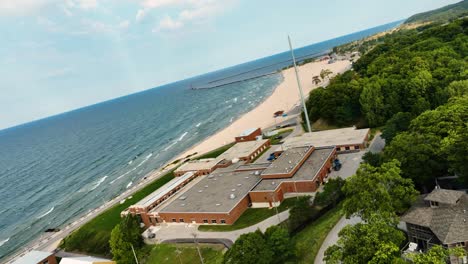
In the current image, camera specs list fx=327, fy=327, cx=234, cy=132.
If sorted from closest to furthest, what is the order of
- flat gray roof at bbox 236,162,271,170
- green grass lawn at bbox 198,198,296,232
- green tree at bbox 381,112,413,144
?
1. green grass lawn at bbox 198,198,296,232
2. green tree at bbox 381,112,413,144
3. flat gray roof at bbox 236,162,271,170

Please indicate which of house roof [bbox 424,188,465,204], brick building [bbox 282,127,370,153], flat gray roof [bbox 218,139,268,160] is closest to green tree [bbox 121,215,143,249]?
flat gray roof [bbox 218,139,268,160]

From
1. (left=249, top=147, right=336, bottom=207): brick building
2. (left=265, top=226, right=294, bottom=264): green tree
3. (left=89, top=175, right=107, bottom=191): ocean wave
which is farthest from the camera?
(left=89, top=175, right=107, bottom=191): ocean wave

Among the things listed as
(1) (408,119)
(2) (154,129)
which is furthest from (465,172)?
(2) (154,129)

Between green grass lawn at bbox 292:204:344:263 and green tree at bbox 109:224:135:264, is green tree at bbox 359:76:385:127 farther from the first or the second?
green tree at bbox 109:224:135:264

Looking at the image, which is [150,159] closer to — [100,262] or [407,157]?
[100,262]

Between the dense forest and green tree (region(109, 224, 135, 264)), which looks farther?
green tree (region(109, 224, 135, 264))

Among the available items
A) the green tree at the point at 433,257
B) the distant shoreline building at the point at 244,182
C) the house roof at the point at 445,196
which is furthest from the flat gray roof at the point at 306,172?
the green tree at the point at 433,257
